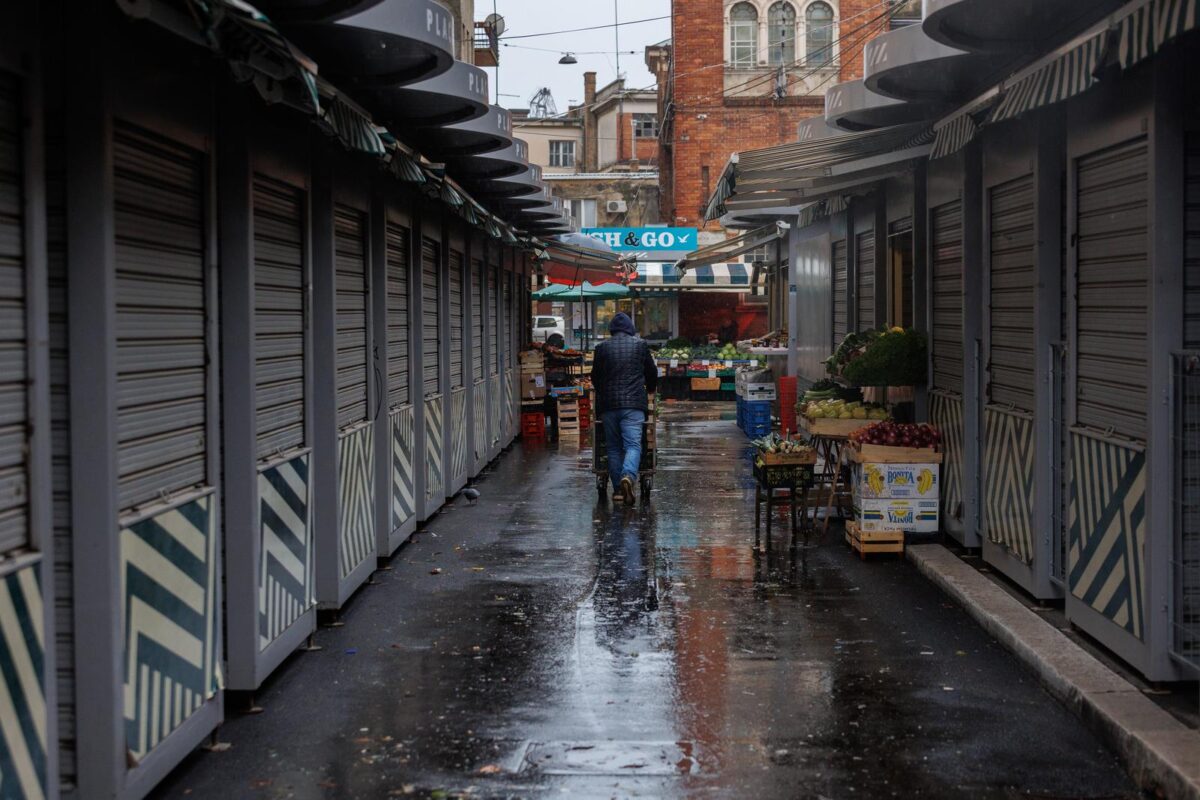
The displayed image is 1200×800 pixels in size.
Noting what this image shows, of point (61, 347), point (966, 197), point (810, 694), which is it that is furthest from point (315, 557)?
point (966, 197)

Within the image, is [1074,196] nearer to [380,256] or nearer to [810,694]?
[810,694]

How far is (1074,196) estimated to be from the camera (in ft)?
26.4

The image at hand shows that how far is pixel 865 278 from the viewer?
16250 mm

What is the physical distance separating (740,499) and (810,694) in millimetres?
7996

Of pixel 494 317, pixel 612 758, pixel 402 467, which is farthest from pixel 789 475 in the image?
pixel 494 317

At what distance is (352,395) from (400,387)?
2.14m

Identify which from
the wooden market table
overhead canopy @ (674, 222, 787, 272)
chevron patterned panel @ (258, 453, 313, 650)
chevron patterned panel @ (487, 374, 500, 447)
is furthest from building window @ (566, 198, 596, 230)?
chevron patterned panel @ (258, 453, 313, 650)

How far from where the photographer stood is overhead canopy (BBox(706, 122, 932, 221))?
39.5 ft

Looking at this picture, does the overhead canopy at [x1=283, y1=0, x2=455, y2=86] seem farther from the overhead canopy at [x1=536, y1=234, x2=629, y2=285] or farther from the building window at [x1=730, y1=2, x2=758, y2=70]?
the building window at [x1=730, y1=2, x2=758, y2=70]

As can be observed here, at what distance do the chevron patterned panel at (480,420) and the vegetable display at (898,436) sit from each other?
6.90 metres

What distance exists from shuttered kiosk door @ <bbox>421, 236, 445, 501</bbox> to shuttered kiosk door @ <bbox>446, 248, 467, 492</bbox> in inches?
30.7

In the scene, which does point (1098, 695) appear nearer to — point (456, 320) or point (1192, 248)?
point (1192, 248)

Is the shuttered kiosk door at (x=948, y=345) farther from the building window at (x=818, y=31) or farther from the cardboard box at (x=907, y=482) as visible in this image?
the building window at (x=818, y=31)

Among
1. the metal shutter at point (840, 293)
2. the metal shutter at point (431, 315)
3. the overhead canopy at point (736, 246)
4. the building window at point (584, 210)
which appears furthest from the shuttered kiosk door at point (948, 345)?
the building window at point (584, 210)
